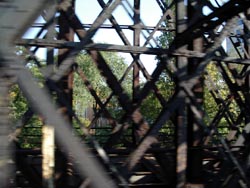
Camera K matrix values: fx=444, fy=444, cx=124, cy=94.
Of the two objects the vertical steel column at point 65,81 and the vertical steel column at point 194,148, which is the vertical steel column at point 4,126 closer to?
the vertical steel column at point 65,81

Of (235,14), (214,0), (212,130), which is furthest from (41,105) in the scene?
(214,0)

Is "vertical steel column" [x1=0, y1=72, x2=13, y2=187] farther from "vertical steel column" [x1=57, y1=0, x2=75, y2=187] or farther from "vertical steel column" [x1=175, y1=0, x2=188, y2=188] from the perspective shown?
"vertical steel column" [x1=175, y1=0, x2=188, y2=188]

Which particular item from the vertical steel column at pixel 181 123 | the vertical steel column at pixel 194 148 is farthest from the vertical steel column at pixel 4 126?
the vertical steel column at pixel 194 148

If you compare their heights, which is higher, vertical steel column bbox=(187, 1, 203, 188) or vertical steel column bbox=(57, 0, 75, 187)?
vertical steel column bbox=(57, 0, 75, 187)

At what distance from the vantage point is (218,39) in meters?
5.72

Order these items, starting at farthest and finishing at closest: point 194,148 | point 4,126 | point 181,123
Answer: point 194,148 < point 181,123 < point 4,126

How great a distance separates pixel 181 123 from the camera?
5.77 metres

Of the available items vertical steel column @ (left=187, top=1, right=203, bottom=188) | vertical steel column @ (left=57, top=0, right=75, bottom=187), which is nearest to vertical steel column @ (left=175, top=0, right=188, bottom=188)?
vertical steel column @ (left=187, top=1, right=203, bottom=188)

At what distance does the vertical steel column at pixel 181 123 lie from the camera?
5707 mm

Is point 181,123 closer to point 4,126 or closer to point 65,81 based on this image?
point 65,81

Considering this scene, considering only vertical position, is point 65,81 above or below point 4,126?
above

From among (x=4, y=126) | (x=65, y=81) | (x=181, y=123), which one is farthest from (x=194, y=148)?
(x=4, y=126)

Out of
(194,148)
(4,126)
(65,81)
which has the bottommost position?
(194,148)

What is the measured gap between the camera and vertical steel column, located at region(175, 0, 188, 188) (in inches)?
225
